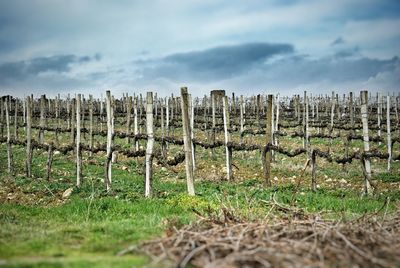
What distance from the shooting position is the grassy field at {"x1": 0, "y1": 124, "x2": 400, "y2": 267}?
4910mm

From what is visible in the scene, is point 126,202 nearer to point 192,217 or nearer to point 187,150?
point 187,150

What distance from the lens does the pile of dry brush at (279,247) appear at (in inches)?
149

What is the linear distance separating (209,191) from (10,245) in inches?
269

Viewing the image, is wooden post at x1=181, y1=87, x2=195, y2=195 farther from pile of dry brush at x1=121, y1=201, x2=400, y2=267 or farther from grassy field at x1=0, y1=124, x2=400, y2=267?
pile of dry brush at x1=121, y1=201, x2=400, y2=267

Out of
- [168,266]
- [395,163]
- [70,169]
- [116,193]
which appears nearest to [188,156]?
[116,193]

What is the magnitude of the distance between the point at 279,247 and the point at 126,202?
5.72 meters

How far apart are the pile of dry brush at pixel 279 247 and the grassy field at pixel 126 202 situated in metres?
0.45

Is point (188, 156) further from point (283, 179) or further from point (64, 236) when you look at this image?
point (283, 179)

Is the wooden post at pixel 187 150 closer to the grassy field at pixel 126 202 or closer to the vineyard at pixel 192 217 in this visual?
the vineyard at pixel 192 217

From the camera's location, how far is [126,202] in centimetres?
934

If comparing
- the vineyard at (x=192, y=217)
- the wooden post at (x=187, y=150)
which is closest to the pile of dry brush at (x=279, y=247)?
the vineyard at (x=192, y=217)

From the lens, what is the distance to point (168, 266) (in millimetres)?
3838

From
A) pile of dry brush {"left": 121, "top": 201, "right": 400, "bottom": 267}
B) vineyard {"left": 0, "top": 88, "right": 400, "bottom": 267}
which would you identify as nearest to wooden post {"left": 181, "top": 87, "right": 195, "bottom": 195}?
vineyard {"left": 0, "top": 88, "right": 400, "bottom": 267}

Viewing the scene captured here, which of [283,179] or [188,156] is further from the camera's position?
[283,179]
